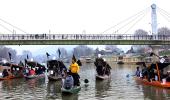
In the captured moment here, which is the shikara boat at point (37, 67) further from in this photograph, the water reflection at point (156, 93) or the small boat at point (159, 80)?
the water reflection at point (156, 93)

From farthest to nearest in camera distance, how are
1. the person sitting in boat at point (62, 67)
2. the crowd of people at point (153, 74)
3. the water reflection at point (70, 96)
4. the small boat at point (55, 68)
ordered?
the person sitting in boat at point (62, 67) → the small boat at point (55, 68) → the crowd of people at point (153, 74) → the water reflection at point (70, 96)

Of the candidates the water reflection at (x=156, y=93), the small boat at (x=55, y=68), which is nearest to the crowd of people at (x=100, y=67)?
the small boat at (x=55, y=68)

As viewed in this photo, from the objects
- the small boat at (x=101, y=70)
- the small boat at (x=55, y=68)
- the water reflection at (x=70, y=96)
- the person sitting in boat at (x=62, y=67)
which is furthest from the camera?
the small boat at (x=101, y=70)

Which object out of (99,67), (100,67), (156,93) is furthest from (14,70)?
(156,93)

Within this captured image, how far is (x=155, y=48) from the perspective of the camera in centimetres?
9775

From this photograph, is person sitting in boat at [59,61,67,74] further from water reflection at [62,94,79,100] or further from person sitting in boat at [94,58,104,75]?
water reflection at [62,94,79,100]

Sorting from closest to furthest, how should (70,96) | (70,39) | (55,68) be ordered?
(70,96), (55,68), (70,39)

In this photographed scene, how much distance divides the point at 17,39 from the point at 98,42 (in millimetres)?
15933

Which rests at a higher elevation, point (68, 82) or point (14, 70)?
point (14, 70)

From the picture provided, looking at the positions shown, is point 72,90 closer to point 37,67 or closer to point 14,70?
point 14,70

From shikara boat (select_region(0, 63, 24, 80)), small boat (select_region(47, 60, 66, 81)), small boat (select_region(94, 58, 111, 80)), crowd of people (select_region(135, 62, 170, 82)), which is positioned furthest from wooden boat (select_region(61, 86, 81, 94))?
shikara boat (select_region(0, 63, 24, 80))

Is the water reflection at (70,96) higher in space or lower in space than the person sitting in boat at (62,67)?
lower

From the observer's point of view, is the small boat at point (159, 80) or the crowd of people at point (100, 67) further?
the crowd of people at point (100, 67)

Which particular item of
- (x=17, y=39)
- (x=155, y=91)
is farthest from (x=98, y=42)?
(x=155, y=91)
